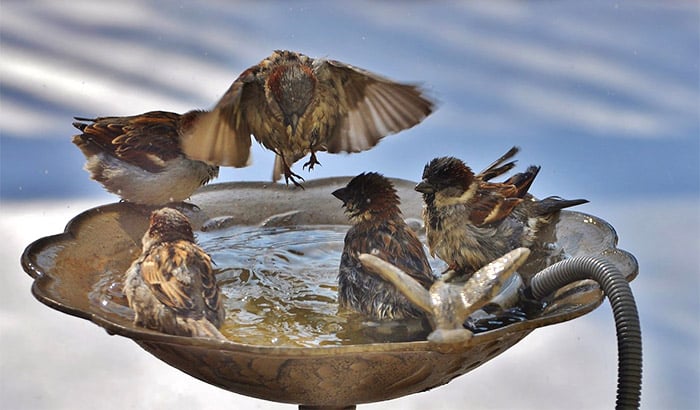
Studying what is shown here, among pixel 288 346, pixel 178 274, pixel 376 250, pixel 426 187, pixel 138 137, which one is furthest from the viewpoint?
pixel 138 137

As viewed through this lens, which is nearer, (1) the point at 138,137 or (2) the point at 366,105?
(2) the point at 366,105

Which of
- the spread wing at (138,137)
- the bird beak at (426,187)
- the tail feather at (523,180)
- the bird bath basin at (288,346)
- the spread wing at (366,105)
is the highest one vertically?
the spread wing at (366,105)

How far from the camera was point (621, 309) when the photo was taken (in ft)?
9.12

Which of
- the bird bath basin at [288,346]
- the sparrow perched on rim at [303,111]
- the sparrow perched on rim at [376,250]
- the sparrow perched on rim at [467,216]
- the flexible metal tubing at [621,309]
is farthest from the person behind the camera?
the sparrow perched on rim at [467,216]

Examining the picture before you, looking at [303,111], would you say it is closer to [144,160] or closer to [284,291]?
[284,291]

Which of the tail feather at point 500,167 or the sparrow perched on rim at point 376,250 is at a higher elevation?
the tail feather at point 500,167

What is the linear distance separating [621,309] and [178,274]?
1.26 m

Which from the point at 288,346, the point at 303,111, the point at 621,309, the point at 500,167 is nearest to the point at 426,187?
the point at 500,167

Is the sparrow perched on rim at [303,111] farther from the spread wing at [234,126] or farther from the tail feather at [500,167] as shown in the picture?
the tail feather at [500,167]

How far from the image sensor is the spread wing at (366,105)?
3145mm

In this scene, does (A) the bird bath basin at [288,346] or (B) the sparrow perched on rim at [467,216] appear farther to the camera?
(B) the sparrow perched on rim at [467,216]

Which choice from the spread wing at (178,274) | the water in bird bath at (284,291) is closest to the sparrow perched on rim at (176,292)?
the spread wing at (178,274)

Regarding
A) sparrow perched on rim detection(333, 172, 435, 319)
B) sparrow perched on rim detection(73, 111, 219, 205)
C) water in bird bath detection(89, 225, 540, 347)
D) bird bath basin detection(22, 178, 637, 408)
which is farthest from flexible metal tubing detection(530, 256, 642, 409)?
sparrow perched on rim detection(73, 111, 219, 205)

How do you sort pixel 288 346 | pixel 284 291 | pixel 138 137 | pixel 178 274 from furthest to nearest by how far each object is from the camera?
pixel 138 137
pixel 284 291
pixel 178 274
pixel 288 346
